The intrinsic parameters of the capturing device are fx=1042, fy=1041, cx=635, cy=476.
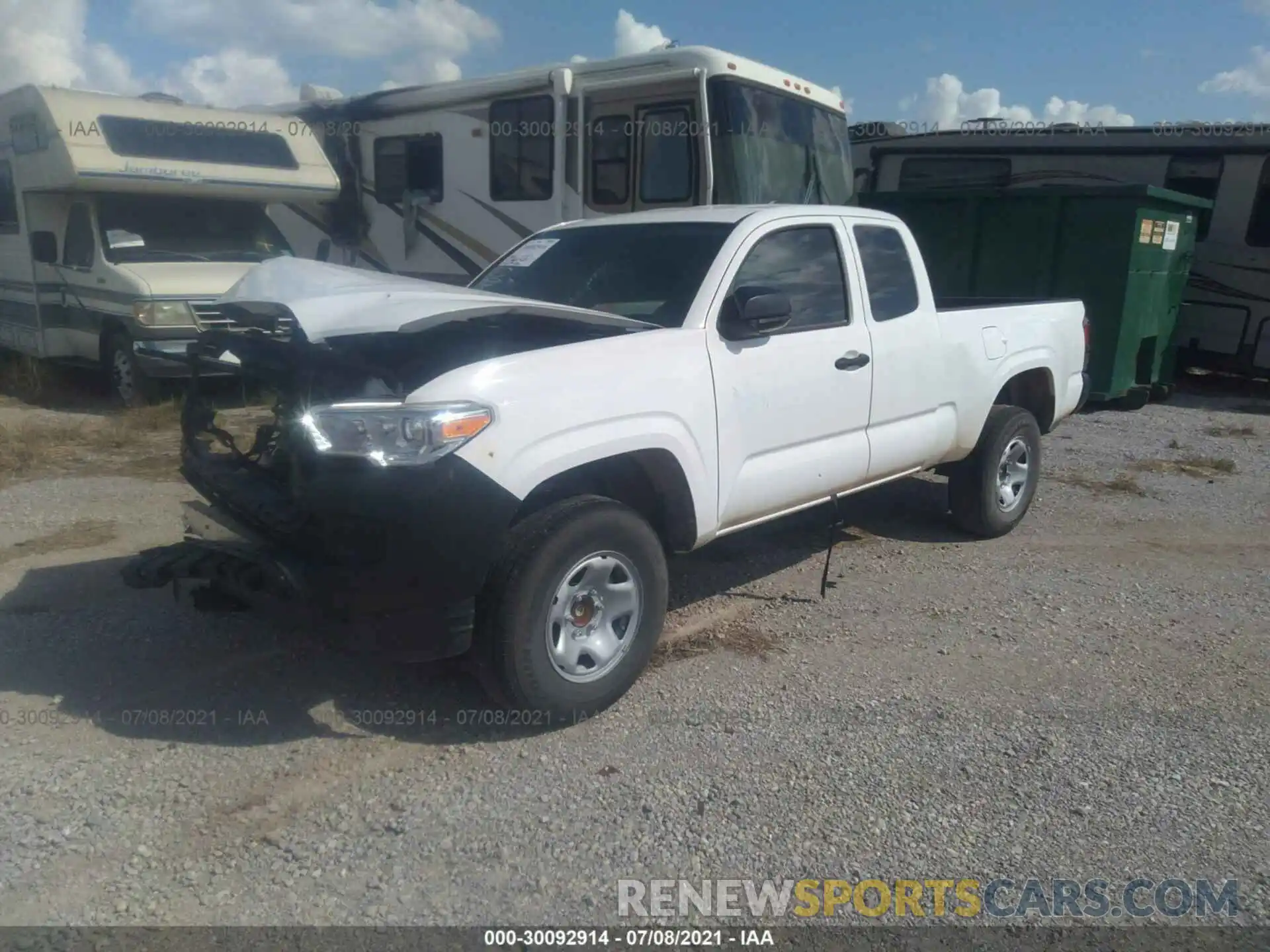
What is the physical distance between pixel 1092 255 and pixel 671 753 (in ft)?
28.0

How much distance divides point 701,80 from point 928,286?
419 cm

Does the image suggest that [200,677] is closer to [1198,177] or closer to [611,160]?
[611,160]

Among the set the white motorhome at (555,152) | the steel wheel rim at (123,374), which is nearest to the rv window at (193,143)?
the white motorhome at (555,152)

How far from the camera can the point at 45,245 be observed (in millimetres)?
10281

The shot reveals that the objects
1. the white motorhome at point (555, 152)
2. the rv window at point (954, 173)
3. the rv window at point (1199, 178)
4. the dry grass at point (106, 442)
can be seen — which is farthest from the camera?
the rv window at point (954, 173)

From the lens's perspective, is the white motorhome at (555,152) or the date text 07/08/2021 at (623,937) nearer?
the date text 07/08/2021 at (623,937)

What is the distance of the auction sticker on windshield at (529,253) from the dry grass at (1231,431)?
7.43 meters

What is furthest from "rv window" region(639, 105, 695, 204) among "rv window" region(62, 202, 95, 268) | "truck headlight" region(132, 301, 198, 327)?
"rv window" region(62, 202, 95, 268)

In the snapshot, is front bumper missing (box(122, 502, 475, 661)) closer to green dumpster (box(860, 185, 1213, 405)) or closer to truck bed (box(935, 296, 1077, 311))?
truck bed (box(935, 296, 1077, 311))

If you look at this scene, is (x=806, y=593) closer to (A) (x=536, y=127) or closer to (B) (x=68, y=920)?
(B) (x=68, y=920)

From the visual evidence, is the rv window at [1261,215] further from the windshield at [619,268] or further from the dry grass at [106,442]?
the dry grass at [106,442]

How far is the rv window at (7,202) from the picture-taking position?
424 inches

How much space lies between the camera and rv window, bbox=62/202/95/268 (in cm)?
984
